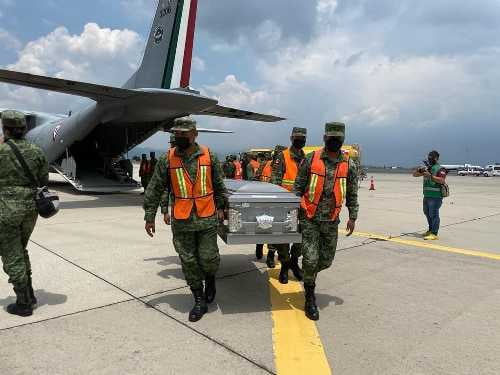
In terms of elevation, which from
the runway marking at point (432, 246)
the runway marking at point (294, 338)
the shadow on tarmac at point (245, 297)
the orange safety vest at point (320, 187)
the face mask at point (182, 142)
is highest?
the face mask at point (182, 142)

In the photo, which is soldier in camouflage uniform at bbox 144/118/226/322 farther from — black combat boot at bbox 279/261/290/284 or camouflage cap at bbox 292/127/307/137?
camouflage cap at bbox 292/127/307/137

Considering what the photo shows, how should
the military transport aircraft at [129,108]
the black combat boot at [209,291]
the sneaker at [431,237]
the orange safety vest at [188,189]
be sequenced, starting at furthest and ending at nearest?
the military transport aircraft at [129,108] < the sneaker at [431,237] < the black combat boot at [209,291] < the orange safety vest at [188,189]

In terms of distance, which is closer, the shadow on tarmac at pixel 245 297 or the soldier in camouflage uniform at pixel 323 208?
the soldier in camouflage uniform at pixel 323 208

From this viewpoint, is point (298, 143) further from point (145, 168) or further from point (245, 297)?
point (145, 168)

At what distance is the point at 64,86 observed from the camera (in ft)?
36.6

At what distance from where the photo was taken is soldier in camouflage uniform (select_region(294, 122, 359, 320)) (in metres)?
4.00

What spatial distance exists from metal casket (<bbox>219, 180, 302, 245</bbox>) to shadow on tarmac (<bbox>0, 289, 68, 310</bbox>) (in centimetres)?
188

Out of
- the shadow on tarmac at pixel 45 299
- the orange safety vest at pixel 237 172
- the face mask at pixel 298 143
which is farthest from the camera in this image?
the orange safety vest at pixel 237 172

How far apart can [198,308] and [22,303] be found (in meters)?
1.66

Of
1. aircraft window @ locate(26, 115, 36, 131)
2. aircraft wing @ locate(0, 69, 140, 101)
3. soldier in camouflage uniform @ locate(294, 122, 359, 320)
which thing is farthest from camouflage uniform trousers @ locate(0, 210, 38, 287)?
aircraft window @ locate(26, 115, 36, 131)

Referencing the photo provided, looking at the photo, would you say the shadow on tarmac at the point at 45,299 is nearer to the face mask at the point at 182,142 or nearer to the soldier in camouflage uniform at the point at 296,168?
the face mask at the point at 182,142

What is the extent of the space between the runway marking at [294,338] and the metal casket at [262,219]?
745 millimetres

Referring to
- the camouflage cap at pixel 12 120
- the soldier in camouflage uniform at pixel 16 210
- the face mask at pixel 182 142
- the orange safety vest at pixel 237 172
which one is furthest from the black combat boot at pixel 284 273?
the orange safety vest at pixel 237 172

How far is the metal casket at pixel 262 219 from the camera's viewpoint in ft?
13.1
